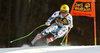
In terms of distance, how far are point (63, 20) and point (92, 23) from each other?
2.57ft

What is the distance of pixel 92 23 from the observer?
3252 millimetres

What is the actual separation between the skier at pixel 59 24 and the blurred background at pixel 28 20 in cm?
9

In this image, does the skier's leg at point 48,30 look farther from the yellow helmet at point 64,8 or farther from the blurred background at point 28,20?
the yellow helmet at point 64,8

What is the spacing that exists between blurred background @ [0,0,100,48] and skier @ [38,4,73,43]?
9cm

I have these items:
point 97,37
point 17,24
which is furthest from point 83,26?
point 17,24

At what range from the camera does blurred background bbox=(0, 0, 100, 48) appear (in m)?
2.98

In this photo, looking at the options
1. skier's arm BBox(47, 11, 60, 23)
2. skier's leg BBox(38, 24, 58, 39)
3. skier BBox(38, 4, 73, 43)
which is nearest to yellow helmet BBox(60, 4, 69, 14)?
skier BBox(38, 4, 73, 43)

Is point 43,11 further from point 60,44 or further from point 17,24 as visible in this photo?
point 60,44

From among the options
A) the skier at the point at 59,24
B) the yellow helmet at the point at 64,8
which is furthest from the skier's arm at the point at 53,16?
the yellow helmet at the point at 64,8

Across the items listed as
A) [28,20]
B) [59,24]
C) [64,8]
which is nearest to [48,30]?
[59,24]

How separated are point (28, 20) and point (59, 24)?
30.4 inches

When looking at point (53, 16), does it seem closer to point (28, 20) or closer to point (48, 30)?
point (48, 30)

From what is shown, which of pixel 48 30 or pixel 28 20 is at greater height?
pixel 28 20

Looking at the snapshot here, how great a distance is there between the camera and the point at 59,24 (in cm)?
313
